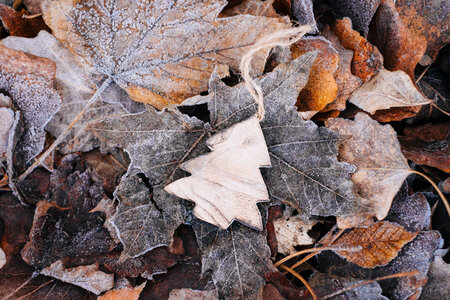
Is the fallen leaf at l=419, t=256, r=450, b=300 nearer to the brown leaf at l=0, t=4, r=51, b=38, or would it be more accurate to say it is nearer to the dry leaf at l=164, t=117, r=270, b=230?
the dry leaf at l=164, t=117, r=270, b=230

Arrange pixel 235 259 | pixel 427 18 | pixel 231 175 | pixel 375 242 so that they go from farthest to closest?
pixel 427 18 → pixel 375 242 → pixel 235 259 → pixel 231 175

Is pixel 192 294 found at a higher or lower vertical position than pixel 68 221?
lower

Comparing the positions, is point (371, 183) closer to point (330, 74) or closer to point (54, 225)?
point (330, 74)

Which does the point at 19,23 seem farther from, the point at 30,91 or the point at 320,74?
the point at 320,74

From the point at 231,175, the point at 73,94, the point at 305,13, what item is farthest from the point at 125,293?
the point at 305,13

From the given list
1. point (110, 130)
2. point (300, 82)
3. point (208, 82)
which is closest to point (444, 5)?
point (300, 82)

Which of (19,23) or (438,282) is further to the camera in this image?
(19,23)

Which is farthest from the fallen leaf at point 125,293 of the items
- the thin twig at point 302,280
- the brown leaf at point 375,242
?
the brown leaf at point 375,242

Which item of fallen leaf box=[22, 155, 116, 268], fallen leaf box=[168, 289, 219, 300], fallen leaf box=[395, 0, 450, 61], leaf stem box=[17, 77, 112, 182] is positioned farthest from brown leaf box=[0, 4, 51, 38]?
fallen leaf box=[395, 0, 450, 61]
